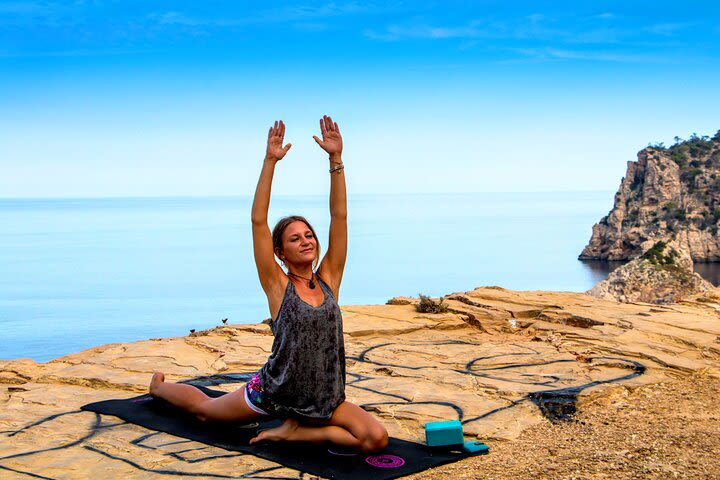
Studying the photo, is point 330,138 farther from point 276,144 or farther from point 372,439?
point 372,439

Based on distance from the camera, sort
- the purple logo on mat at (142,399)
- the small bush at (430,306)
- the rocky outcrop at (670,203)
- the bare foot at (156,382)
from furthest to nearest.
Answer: the rocky outcrop at (670,203) → the small bush at (430,306) → the purple logo on mat at (142,399) → the bare foot at (156,382)

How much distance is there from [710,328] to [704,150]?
38.8 m

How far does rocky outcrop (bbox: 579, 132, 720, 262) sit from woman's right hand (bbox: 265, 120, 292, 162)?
36337 mm

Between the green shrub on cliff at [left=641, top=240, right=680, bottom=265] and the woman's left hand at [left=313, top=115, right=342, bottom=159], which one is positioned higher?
the woman's left hand at [left=313, top=115, right=342, bottom=159]

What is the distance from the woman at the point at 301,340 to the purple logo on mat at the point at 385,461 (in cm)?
8

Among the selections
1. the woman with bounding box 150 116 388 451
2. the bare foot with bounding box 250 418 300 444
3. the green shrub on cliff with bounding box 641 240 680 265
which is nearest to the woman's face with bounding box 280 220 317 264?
the woman with bounding box 150 116 388 451

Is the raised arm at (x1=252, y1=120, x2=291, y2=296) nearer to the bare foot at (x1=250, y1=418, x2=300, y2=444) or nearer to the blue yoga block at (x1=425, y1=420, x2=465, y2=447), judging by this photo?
the bare foot at (x1=250, y1=418, x2=300, y2=444)

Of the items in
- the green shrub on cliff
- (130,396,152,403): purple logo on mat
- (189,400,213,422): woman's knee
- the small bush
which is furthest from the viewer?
the green shrub on cliff

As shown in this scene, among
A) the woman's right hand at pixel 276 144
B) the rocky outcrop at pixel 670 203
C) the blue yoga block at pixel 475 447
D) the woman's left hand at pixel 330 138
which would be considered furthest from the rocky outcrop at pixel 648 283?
the rocky outcrop at pixel 670 203

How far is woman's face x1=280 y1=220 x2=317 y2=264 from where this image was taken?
4.39 metres

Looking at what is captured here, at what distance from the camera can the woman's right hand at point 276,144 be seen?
4344 mm

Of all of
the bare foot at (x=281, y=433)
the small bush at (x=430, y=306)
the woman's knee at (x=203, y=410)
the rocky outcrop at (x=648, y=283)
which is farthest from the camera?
the rocky outcrop at (x=648, y=283)

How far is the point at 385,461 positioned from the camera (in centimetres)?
415

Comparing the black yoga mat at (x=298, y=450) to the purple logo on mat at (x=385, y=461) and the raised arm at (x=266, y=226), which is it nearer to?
the purple logo on mat at (x=385, y=461)
